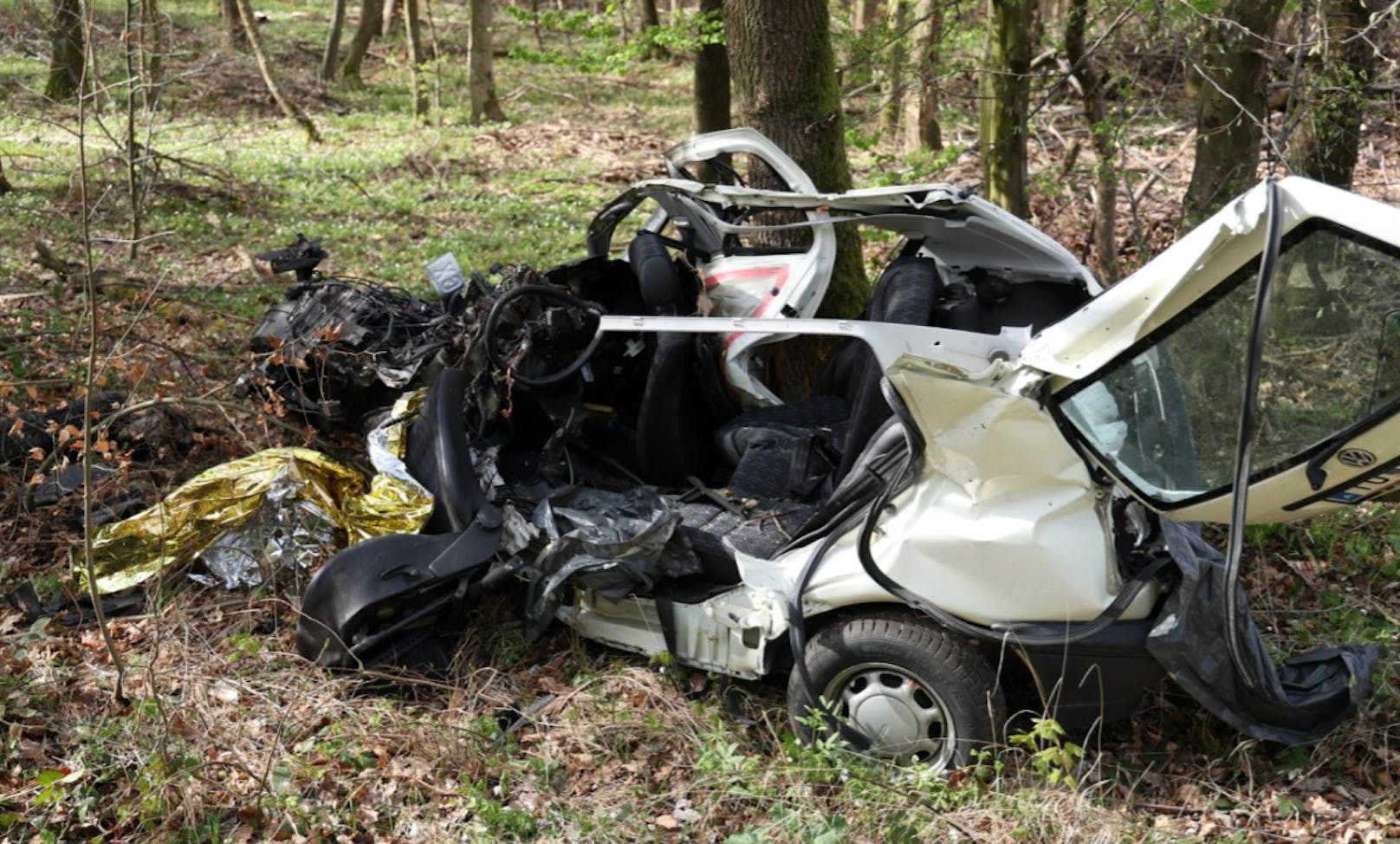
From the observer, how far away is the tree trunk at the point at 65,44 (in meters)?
8.17

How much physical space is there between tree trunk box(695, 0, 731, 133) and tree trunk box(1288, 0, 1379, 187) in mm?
4777

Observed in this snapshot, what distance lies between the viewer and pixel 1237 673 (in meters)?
3.63

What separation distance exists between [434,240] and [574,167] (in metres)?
4.47

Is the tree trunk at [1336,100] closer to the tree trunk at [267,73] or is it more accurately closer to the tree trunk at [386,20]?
the tree trunk at [267,73]

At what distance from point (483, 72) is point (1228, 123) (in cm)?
1407

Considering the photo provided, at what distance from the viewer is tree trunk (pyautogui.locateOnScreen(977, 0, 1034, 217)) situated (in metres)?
8.49

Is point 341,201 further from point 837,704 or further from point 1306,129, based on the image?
point 837,704

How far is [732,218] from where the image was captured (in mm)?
6180

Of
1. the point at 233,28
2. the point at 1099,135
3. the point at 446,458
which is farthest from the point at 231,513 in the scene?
the point at 233,28

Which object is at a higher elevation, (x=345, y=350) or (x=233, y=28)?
(x=233, y=28)

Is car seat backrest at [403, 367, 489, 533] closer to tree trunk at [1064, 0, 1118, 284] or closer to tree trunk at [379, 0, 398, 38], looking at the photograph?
tree trunk at [1064, 0, 1118, 284]

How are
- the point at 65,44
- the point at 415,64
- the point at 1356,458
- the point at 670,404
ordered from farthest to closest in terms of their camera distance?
1. the point at 415,64
2. the point at 65,44
3. the point at 670,404
4. the point at 1356,458

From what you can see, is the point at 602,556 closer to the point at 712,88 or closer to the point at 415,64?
the point at 712,88

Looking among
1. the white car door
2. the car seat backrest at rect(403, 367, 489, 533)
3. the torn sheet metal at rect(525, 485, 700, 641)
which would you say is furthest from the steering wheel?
the white car door
